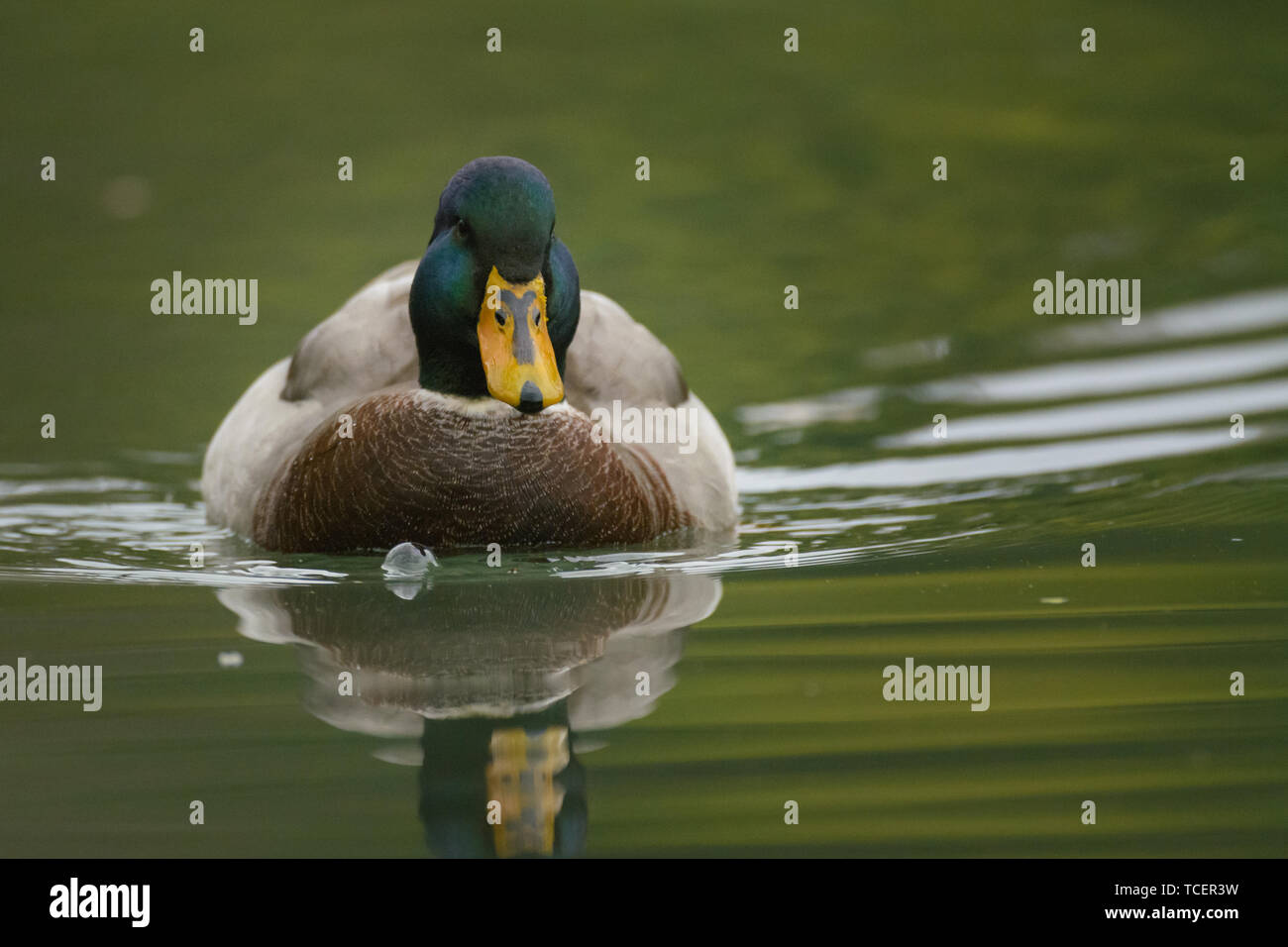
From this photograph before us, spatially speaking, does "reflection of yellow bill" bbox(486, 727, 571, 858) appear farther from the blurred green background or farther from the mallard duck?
the blurred green background

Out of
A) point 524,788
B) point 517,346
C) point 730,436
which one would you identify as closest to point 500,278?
point 517,346

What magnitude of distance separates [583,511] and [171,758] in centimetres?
251

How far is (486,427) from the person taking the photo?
7.27 meters

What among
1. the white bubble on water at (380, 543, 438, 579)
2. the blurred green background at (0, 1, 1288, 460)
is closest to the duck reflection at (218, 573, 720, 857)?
the white bubble on water at (380, 543, 438, 579)

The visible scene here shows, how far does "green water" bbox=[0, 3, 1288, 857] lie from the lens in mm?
4828

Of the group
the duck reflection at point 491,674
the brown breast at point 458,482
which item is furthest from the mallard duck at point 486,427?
the duck reflection at point 491,674

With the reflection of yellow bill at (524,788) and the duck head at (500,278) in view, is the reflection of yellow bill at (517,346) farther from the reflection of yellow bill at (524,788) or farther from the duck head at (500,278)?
the reflection of yellow bill at (524,788)

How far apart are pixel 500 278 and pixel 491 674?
171cm

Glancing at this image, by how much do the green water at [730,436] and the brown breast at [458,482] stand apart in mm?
117

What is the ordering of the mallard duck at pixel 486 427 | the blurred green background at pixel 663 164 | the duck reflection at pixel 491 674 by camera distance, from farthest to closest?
the blurred green background at pixel 663 164 → the mallard duck at pixel 486 427 → the duck reflection at pixel 491 674

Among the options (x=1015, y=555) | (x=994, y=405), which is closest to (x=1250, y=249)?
(x=994, y=405)

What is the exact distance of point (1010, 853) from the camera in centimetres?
432

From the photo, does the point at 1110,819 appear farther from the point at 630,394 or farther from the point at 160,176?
the point at 160,176

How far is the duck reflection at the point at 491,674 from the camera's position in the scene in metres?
4.60
